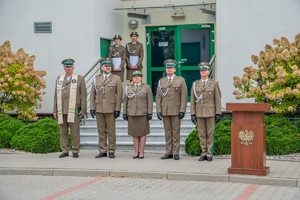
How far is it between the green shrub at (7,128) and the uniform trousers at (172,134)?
4.28m

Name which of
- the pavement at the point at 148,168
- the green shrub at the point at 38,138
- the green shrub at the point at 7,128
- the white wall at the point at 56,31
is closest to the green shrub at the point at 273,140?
the pavement at the point at 148,168

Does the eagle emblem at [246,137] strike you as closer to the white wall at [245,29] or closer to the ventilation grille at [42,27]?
the white wall at [245,29]

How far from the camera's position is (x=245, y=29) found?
17.8 meters

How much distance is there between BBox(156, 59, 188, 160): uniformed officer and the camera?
47.8ft

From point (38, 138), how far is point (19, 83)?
88.5 inches

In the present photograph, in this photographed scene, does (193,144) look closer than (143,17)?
Yes

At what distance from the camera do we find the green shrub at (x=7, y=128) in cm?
1666

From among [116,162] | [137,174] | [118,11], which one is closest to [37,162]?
[116,162]

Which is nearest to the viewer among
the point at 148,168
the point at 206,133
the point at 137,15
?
the point at 148,168

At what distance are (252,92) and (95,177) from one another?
463cm

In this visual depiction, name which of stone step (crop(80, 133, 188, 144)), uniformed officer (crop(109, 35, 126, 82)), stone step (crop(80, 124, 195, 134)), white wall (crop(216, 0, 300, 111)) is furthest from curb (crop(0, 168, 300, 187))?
uniformed officer (crop(109, 35, 126, 82))

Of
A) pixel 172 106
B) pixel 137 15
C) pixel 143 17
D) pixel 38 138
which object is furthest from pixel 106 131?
pixel 143 17

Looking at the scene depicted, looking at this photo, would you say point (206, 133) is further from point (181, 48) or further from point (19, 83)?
point (181, 48)

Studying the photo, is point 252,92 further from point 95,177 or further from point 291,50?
point 95,177
